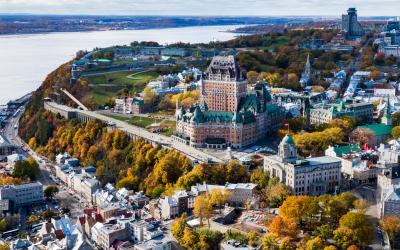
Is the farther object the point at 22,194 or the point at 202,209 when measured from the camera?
the point at 22,194

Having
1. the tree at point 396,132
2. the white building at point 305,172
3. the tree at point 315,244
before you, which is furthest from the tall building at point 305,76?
the tree at point 315,244

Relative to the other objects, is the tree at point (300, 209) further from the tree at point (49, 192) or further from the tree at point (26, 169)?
the tree at point (26, 169)

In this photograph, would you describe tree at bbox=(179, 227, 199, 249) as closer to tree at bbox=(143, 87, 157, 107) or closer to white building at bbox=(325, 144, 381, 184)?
white building at bbox=(325, 144, 381, 184)

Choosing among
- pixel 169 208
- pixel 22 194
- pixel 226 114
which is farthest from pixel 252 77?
pixel 169 208

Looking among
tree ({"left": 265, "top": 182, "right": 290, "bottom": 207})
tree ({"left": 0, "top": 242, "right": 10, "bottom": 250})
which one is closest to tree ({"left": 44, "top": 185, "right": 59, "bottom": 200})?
tree ({"left": 0, "top": 242, "right": 10, "bottom": 250})

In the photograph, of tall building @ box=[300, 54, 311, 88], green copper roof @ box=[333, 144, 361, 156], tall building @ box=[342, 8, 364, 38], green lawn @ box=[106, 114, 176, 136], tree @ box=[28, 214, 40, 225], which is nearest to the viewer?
tree @ box=[28, 214, 40, 225]

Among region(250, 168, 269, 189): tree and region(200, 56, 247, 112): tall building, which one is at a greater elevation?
region(200, 56, 247, 112): tall building

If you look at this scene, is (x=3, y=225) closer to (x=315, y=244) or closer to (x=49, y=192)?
(x=49, y=192)
